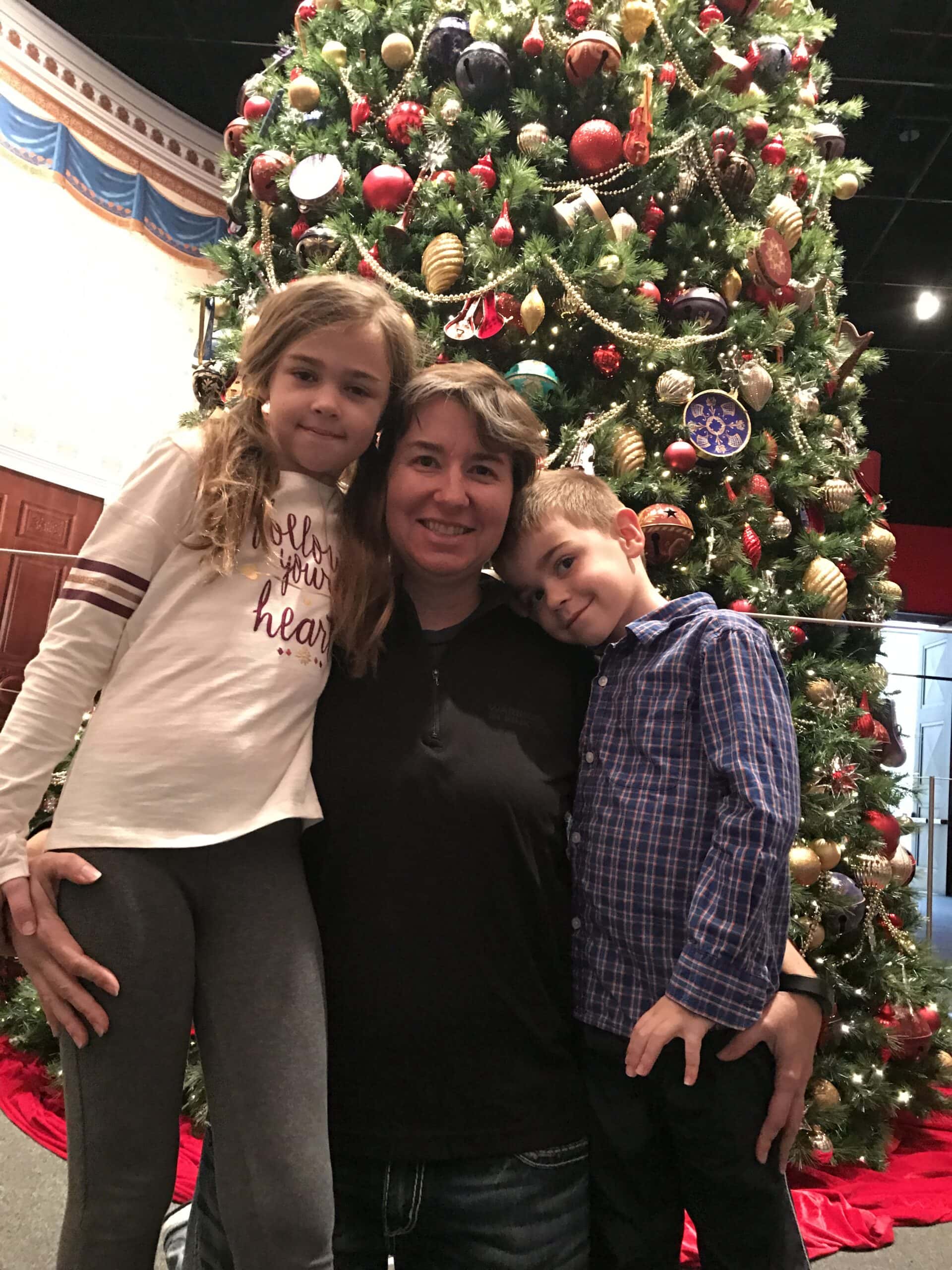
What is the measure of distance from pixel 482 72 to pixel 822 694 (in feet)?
6.46

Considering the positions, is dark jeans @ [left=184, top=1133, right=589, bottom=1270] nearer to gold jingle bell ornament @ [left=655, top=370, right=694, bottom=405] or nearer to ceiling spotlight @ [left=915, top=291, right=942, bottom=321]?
gold jingle bell ornament @ [left=655, top=370, right=694, bottom=405]

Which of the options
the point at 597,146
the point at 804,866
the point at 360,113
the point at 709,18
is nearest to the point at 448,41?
the point at 360,113

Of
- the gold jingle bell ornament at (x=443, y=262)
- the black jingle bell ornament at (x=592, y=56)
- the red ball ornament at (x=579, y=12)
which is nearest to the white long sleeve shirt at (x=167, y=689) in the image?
the gold jingle bell ornament at (x=443, y=262)

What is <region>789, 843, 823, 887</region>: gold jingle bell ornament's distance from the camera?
6.63 feet

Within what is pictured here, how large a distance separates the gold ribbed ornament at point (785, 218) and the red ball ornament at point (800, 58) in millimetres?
635

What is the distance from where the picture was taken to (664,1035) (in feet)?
3.18

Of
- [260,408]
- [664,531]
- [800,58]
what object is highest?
[800,58]

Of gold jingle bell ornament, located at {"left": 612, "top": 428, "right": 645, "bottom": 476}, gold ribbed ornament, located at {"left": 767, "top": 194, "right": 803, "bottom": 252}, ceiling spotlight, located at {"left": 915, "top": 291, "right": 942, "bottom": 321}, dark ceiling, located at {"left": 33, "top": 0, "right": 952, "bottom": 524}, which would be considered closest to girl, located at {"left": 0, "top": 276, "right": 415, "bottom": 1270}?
gold jingle bell ornament, located at {"left": 612, "top": 428, "right": 645, "bottom": 476}

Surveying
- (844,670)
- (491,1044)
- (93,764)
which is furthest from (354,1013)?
(844,670)

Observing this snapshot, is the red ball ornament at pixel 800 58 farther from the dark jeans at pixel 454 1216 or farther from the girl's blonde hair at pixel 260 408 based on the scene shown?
the dark jeans at pixel 454 1216

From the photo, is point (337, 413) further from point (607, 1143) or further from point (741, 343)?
point (741, 343)

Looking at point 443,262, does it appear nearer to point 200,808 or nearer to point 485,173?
point 485,173

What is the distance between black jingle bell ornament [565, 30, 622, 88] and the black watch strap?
7.75 feet

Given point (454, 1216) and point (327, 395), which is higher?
point (327, 395)
